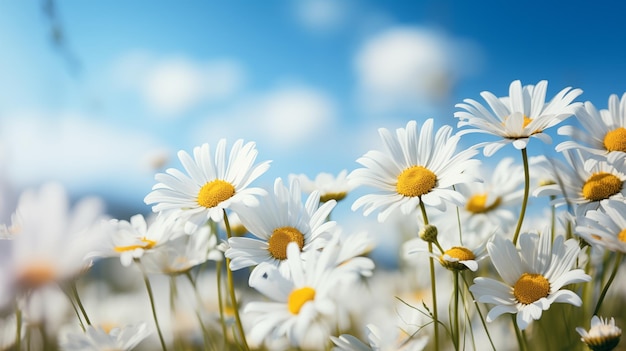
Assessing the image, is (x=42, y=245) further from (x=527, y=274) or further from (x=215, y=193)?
(x=527, y=274)

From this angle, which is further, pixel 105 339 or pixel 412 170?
pixel 412 170

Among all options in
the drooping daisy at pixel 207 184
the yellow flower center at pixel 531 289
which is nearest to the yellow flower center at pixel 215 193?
the drooping daisy at pixel 207 184

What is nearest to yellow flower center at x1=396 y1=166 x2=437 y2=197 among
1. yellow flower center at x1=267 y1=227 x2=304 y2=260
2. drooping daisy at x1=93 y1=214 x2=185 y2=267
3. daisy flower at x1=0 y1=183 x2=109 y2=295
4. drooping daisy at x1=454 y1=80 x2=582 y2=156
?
drooping daisy at x1=454 y1=80 x2=582 y2=156

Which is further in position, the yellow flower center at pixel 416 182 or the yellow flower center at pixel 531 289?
the yellow flower center at pixel 416 182

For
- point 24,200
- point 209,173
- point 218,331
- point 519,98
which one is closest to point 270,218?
point 209,173

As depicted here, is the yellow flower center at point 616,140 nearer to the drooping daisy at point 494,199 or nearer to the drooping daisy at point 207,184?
the drooping daisy at point 494,199

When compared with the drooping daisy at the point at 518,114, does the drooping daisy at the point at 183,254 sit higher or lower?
lower

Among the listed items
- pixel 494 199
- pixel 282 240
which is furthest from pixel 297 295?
pixel 494 199
